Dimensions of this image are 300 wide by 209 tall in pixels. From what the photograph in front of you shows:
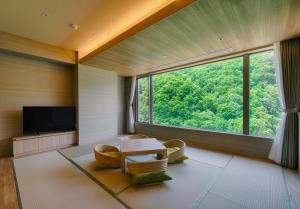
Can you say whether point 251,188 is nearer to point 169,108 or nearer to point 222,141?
point 222,141

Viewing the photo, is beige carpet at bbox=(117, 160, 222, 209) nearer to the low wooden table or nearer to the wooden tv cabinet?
the low wooden table

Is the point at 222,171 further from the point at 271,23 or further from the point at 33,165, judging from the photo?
the point at 33,165

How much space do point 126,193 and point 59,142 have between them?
3.35m

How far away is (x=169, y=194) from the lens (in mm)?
2166

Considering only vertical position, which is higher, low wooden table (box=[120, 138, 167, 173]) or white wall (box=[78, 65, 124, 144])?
white wall (box=[78, 65, 124, 144])

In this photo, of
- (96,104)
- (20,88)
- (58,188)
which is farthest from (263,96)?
(20,88)

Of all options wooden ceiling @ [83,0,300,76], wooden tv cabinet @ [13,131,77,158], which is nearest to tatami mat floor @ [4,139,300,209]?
wooden tv cabinet @ [13,131,77,158]

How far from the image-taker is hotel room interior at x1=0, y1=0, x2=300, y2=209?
2205 mm

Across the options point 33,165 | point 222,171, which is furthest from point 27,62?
point 222,171

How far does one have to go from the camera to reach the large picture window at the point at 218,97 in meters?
3.70

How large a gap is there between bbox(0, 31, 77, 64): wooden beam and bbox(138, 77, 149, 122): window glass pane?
288 centimetres

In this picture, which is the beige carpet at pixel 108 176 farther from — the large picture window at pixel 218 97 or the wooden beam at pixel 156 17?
the large picture window at pixel 218 97

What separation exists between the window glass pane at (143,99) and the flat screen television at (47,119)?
284 cm

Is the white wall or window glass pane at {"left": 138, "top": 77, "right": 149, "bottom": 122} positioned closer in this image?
the white wall
